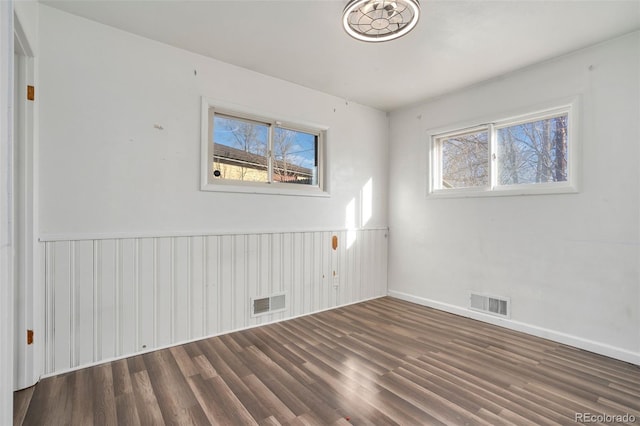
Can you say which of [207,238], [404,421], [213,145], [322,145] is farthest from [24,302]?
[322,145]

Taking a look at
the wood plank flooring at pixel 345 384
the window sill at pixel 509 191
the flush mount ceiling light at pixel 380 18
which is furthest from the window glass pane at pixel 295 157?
the wood plank flooring at pixel 345 384

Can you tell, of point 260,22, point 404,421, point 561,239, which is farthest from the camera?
point 561,239

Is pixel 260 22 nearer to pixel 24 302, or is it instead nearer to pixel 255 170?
pixel 255 170

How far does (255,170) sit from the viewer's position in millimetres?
3250

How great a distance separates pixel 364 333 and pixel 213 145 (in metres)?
2.39

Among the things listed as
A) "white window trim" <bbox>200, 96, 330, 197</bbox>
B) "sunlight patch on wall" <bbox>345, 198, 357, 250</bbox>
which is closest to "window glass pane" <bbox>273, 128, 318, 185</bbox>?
"white window trim" <bbox>200, 96, 330, 197</bbox>

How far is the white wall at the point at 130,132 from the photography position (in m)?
2.21

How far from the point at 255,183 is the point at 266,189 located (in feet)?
0.43

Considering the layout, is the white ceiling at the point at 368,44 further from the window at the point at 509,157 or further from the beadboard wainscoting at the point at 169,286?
the beadboard wainscoting at the point at 169,286

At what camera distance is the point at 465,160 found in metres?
3.60

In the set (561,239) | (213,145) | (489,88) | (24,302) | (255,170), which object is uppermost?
(489,88)

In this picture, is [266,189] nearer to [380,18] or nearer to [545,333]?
[380,18]

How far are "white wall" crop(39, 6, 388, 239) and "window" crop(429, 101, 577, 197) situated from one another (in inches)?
80.1

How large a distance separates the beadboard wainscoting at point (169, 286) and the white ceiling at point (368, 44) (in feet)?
5.66
